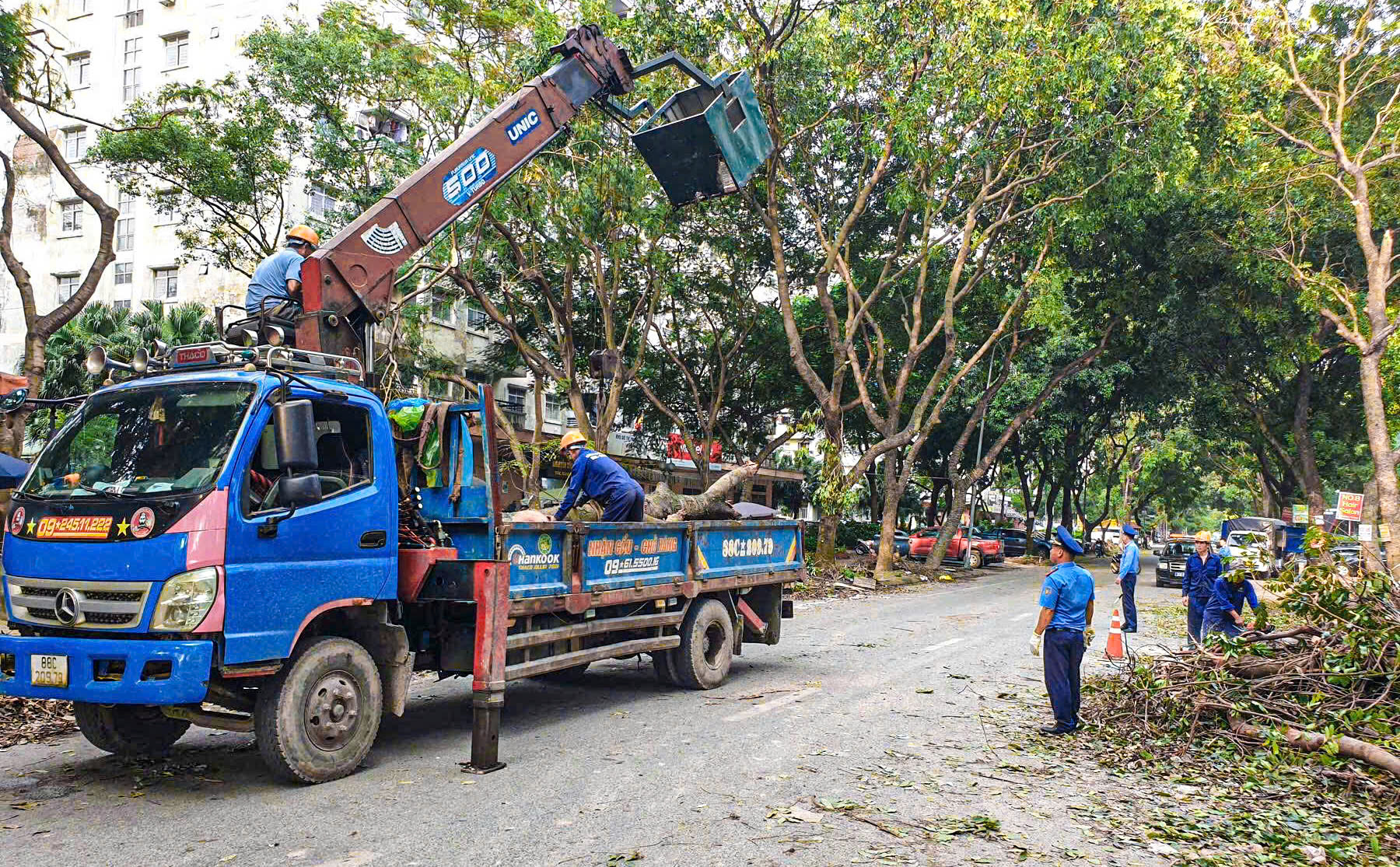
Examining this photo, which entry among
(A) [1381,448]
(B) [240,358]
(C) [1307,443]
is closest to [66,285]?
(B) [240,358]

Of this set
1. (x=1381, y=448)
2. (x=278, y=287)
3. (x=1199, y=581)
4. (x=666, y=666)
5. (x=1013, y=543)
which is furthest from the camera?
(x=1013, y=543)

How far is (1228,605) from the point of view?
10.3 m

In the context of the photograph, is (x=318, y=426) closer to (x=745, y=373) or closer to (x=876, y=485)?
(x=745, y=373)

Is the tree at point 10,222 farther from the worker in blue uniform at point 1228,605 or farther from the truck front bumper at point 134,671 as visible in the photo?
the worker in blue uniform at point 1228,605

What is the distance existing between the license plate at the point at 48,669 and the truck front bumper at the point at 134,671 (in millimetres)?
21

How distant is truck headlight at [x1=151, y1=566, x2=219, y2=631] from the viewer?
537 cm

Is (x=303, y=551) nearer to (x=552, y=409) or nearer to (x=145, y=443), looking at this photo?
(x=145, y=443)

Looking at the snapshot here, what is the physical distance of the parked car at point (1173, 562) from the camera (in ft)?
93.1

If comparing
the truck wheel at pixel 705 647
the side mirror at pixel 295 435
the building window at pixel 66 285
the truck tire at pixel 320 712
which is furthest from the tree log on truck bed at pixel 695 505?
the building window at pixel 66 285

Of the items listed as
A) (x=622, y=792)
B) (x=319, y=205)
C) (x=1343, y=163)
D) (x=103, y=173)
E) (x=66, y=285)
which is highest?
(x=103, y=173)

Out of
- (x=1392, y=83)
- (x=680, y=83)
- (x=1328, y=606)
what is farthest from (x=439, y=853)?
(x=1392, y=83)

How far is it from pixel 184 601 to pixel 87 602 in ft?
1.93

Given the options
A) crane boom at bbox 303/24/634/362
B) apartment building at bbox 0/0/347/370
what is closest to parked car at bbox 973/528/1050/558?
apartment building at bbox 0/0/347/370

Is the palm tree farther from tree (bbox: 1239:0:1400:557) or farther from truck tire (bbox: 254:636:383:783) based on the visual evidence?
tree (bbox: 1239:0:1400:557)
